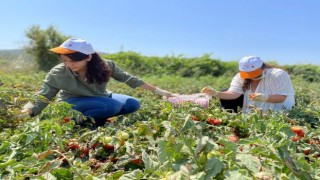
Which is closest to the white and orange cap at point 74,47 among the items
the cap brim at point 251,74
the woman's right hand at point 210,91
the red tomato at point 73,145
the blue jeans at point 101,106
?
the blue jeans at point 101,106

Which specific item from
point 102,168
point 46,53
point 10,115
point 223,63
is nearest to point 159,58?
point 223,63

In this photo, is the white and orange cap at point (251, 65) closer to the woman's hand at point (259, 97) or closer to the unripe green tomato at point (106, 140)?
the woman's hand at point (259, 97)

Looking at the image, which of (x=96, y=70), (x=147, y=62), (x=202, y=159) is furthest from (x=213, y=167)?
(x=147, y=62)

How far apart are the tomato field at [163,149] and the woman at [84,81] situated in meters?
0.52

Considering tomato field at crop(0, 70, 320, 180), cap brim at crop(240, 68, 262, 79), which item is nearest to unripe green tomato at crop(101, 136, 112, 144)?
tomato field at crop(0, 70, 320, 180)

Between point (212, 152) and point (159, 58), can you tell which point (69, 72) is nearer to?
point (212, 152)

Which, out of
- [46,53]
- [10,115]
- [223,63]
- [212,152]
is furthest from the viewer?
[223,63]

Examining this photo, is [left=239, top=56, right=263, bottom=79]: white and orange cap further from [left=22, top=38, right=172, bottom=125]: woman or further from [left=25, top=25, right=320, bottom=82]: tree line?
[left=25, top=25, right=320, bottom=82]: tree line

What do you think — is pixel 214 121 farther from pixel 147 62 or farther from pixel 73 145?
pixel 147 62

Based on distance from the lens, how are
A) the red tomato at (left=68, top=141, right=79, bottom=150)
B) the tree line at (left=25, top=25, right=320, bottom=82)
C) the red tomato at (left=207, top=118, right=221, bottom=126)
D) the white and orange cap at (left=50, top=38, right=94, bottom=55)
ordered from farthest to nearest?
1. the tree line at (left=25, top=25, right=320, bottom=82)
2. the white and orange cap at (left=50, top=38, right=94, bottom=55)
3. the red tomato at (left=207, top=118, right=221, bottom=126)
4. the red tomato at (left=68, top=141, right=79, bottom=150)

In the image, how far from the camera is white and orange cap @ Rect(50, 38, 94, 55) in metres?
3.56

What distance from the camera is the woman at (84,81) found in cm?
366

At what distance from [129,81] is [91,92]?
0.39 m

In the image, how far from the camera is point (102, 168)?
6.56 ft
